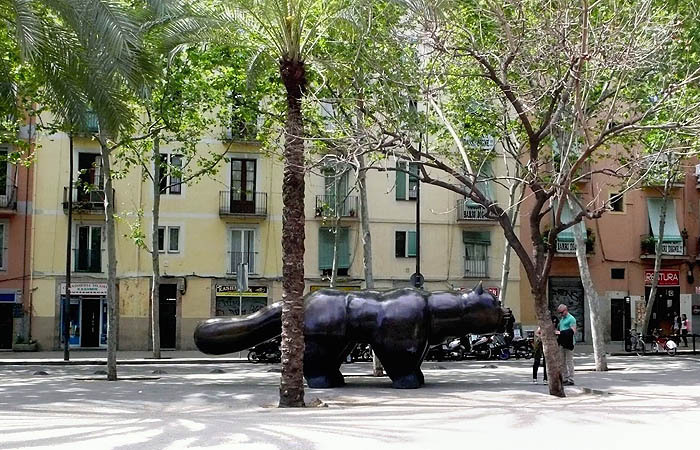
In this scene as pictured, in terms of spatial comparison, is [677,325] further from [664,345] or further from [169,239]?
[169,239]

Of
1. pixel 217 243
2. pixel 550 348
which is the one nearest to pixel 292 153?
pixel 550 348

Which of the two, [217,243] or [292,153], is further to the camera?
[217,243]

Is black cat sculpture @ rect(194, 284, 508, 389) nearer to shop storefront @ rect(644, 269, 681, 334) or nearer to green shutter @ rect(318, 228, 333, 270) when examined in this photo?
green shutter @ rect(318, 228, 333, 270)

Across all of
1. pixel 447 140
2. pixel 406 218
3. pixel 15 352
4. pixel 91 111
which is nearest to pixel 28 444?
pixel 91 111

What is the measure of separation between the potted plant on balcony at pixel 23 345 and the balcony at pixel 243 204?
29.8 feet

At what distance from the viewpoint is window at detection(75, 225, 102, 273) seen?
3684 cm

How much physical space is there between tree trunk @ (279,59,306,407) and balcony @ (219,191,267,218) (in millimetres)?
23975

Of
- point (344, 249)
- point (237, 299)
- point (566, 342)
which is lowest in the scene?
point (566, 342)

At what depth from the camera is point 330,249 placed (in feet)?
129

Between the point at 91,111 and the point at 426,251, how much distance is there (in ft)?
83.6

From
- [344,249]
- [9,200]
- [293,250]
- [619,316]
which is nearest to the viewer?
[293,250]

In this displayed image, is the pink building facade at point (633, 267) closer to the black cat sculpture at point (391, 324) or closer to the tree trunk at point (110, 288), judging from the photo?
the tree trunk at point (110, 288)

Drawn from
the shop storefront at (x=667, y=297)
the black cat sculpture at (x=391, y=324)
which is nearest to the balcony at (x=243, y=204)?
the shop storefront at (x=667, y=297)

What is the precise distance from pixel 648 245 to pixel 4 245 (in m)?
A: 28.6
